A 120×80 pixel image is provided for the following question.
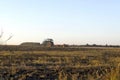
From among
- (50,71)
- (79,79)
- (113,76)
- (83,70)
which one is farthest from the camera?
(83,70)

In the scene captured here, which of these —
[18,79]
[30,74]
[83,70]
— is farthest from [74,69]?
[18,79]

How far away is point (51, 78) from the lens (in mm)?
19734

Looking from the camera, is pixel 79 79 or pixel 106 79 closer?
pixel 106 79

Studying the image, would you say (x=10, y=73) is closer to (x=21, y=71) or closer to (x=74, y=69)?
(x=21, y=71)

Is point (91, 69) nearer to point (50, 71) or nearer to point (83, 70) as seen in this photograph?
point (83, 70)

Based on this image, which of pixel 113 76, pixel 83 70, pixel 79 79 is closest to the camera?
pixel 113 76

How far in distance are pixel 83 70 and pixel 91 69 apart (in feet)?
2.45

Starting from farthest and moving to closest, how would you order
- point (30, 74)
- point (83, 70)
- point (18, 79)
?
point (83, 70), point (30, 74), point (18, 79)

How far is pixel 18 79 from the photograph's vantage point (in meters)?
17.7

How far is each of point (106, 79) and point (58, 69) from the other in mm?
8896

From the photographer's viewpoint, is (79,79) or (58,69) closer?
(79,79)

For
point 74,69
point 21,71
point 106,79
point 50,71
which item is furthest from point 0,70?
point 106,79

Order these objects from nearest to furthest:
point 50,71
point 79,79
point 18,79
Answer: point 18,79 < point 79,79 < point 50,71

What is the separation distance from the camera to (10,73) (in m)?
20.1
